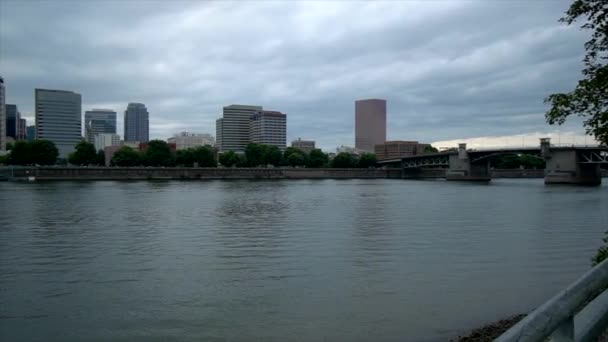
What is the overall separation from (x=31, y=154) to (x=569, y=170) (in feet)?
474

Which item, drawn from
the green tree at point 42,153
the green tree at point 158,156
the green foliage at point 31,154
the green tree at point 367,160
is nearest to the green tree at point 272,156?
A: the green tree at point 367,160

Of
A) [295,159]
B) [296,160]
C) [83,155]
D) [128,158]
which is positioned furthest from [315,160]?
[83,155]

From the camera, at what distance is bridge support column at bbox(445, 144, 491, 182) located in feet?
469

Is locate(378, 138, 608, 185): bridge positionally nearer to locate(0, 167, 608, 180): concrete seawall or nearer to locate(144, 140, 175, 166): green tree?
locate(0, 167, 608, 180): concrete seawall

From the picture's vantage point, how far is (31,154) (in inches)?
5960

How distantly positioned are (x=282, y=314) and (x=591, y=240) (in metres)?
19.2

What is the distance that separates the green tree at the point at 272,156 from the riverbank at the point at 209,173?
60.6 ft

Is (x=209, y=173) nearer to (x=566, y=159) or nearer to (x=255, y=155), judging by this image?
(x=255, y=155)

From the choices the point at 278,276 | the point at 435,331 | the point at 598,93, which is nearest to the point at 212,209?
the point at 278,276

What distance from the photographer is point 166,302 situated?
13.2 metres

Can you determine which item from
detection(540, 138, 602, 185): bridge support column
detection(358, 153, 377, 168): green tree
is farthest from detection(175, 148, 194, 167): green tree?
detection(540, 138, 602, 185): bridge support column

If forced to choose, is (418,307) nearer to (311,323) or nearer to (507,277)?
(311,323)

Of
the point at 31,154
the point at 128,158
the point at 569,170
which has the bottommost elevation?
the point at 569,170

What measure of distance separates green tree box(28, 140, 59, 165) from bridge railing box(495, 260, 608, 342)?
554 feet
